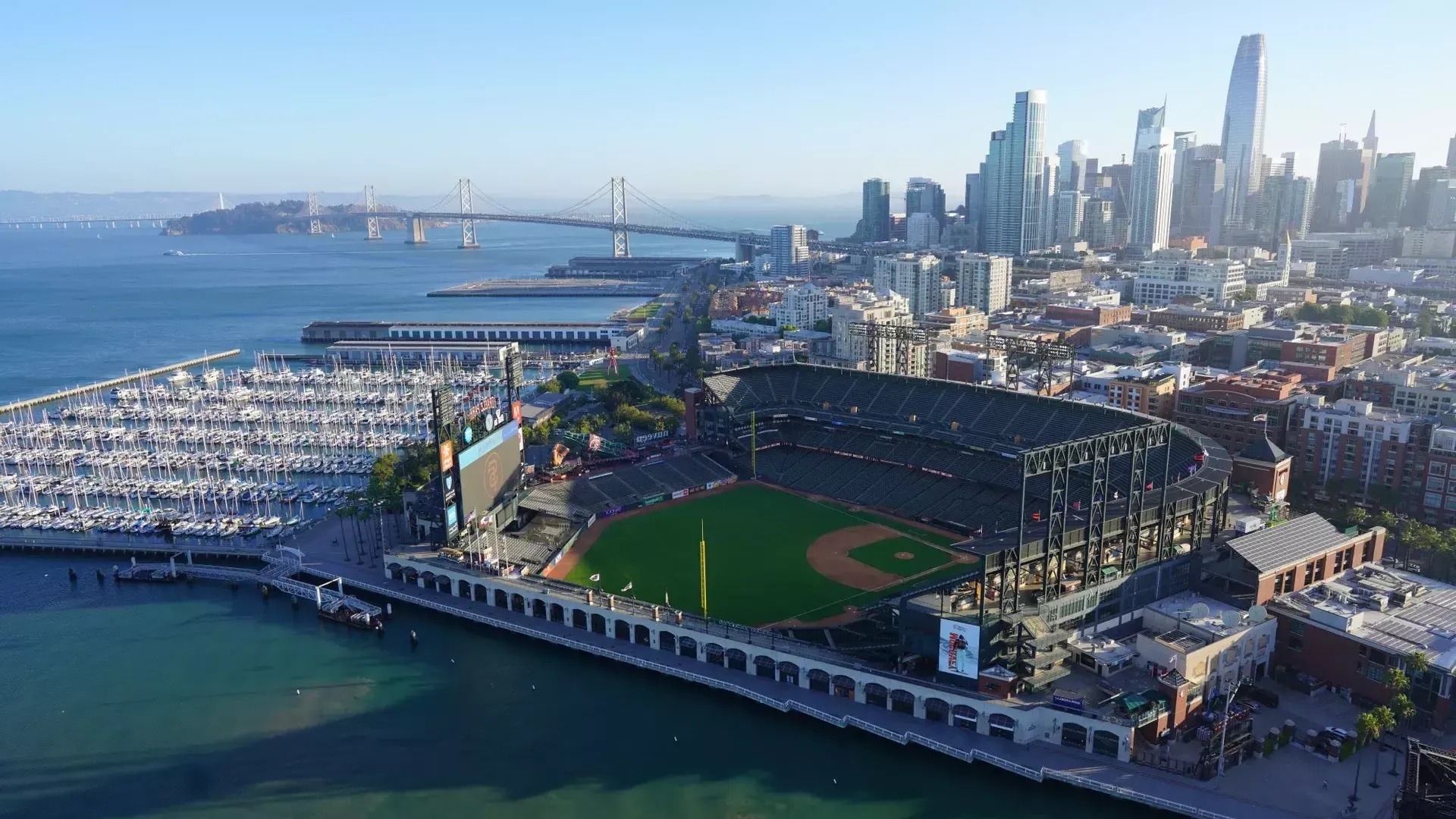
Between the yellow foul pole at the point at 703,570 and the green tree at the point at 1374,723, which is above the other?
the green tree at the point at 1374,723

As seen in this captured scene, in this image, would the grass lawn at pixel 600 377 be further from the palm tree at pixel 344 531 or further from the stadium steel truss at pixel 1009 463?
the palm tree at pixel 344 531

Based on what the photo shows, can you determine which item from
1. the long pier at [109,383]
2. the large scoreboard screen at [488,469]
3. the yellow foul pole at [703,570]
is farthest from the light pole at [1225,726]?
the long pier at [109,383]

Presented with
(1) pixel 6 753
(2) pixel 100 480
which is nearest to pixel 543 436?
(2) pixel 100 480

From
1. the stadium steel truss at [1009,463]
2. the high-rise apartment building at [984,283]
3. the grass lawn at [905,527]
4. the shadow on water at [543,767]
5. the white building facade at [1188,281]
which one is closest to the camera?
the shadow on water at [543,767]

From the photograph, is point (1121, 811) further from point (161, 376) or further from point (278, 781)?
point (161, 376)

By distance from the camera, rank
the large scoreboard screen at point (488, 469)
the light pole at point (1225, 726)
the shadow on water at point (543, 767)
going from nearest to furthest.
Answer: the light pole at point (1225, 726), the shadow on water at point (543, 767), the large scoreboard screen at point (488, 469)

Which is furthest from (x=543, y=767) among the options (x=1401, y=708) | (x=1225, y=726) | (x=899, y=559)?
(x=1401, y=708)

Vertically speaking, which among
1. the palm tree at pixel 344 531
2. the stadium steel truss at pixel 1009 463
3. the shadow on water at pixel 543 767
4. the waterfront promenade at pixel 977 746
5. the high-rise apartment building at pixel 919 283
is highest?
the high-rise apartment building at pixel 919 283
